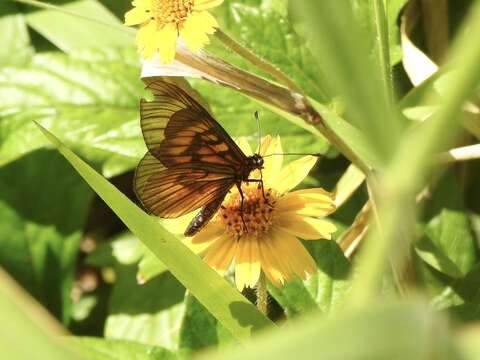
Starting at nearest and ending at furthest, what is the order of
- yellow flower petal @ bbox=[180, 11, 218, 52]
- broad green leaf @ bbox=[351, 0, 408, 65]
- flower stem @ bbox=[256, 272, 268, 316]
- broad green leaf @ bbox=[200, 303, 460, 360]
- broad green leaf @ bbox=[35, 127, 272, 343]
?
broad green leaf @ bbox=[200, 303, 460, 360] → broad green leaf @ bbox=[35, 127, 272, 343] → flower stem @ bbox=[256, 272, 268, 316] → yellow flower petal @ bbox=[180, 11, 218, 52] → broad green leaf @ bbox=[351, 0, 408, 65]

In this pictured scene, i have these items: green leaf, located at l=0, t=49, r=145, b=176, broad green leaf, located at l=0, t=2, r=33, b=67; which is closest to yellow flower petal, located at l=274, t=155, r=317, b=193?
green leaf, located at l=0, t=49, r=145, b=176

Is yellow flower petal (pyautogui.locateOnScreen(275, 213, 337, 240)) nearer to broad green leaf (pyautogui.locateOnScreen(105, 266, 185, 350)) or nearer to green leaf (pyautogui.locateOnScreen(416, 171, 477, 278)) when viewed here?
green leaf (pyautogui.locateOnScreen(416, 171, 477, 278))

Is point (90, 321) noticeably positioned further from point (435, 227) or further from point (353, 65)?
point (353, 65)

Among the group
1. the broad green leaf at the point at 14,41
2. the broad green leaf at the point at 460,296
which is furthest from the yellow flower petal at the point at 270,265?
the broad green leaf at the point at 14,41

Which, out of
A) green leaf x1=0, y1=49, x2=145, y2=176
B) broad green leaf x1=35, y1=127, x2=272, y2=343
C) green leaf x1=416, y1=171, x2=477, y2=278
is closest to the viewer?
broad green leaf x1=35, y1=127, x2=272, y2=343

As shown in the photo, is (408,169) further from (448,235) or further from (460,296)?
(448,235)

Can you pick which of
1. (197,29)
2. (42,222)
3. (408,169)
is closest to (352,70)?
(408,169)
